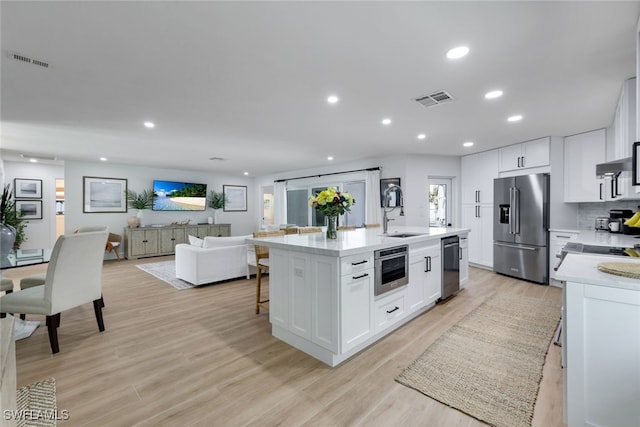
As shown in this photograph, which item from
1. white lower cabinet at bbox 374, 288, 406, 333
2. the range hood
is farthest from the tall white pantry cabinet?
white lower cabinet at bbox 374, 288, 406, 333

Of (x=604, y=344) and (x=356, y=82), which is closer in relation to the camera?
(x=604, y=344)

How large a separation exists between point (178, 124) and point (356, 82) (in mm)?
2643

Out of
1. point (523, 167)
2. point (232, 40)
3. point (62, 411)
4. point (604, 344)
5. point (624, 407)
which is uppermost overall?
point (232, 40)

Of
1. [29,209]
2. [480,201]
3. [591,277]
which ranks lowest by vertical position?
[591,277]

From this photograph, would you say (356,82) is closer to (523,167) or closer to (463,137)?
(463,137)

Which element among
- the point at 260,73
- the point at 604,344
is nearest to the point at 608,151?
the point at 604,344

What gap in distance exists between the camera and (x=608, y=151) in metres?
4.12

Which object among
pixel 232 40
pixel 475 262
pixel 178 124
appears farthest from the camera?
pixel 475 262

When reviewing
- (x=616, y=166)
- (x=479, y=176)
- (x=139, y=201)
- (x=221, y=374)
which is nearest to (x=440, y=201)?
(x=479, y=176)

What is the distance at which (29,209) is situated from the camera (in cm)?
660

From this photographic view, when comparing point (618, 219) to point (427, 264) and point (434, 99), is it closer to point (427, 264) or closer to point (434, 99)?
point (427, 264)

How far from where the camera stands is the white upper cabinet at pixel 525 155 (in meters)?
4.68

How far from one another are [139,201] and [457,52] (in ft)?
26.8

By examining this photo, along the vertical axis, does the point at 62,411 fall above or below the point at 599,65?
below
